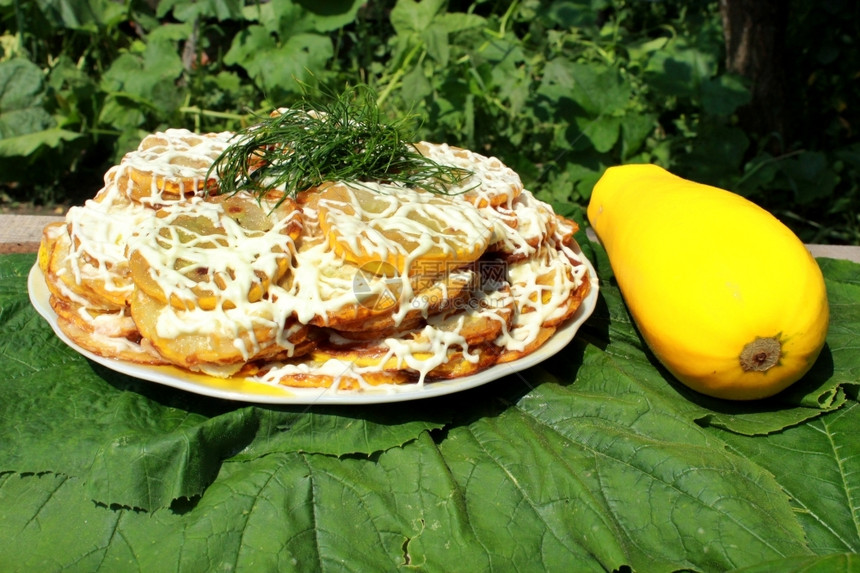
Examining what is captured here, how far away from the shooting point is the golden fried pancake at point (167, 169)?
2.38 m

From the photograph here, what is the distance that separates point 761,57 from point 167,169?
4502mm

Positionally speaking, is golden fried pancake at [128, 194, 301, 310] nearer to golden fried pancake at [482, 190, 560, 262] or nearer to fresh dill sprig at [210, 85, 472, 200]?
fresh dill sprig at [210, 85, 472, 200]

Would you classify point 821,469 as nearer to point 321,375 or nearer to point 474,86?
point 321,375

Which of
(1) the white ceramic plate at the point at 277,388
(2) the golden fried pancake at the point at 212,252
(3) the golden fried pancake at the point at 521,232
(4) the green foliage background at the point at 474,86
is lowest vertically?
(4) the green foliage background at the point at 474,86

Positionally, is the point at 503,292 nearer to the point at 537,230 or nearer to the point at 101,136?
the point at 537,230

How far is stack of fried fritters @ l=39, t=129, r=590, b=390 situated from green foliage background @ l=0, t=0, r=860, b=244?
7.42ft

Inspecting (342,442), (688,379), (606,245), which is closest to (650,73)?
(606,245)

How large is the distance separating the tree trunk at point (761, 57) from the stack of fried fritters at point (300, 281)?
361 centimetres

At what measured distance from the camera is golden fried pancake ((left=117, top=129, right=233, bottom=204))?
238 centimetres

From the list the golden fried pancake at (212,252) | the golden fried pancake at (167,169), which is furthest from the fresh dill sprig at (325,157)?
the golden fried pancake at (212,252)

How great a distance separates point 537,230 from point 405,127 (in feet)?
2.50

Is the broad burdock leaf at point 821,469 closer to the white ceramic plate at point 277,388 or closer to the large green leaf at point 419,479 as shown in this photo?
the large green leaf at point 419,479

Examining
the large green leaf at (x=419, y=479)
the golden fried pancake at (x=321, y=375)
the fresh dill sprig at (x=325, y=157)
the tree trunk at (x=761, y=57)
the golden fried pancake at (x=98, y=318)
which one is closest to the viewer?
the large green leaf at (x=419, y=479)

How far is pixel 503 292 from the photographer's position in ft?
7.91
